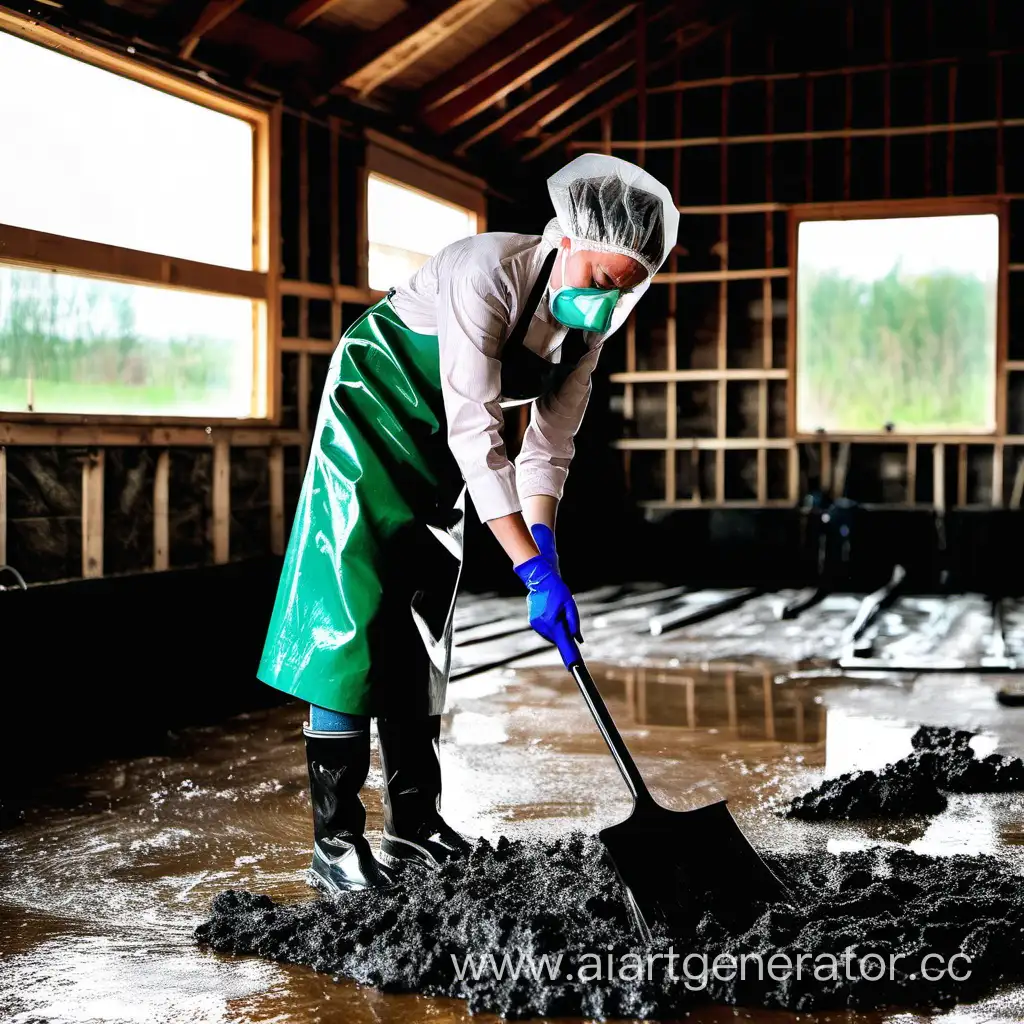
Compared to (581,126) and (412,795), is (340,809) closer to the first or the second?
(412,795)

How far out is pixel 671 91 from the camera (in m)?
9.61

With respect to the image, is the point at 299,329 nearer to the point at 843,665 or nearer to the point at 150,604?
the point at 150,604

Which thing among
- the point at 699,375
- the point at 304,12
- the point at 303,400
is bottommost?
the point at 303,400

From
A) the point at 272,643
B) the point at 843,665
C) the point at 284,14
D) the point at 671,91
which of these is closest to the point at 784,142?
the point at 671,91

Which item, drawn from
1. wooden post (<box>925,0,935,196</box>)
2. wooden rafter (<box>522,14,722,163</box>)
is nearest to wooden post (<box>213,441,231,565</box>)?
wooden rafter (<box>522,14,722,163</box>)

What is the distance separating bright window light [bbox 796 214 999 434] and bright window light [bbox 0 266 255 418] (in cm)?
484

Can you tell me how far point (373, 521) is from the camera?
7.97ft

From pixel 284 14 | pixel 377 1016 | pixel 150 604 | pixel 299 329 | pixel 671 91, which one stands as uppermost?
pixel 671 91

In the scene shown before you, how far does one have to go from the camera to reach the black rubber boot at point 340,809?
2479mm

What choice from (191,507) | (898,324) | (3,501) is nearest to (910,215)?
(898,324)

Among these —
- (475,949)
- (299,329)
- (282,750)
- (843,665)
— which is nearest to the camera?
(475,949)

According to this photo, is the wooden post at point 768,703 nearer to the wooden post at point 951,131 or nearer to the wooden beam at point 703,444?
the wooden beam at point 703,444

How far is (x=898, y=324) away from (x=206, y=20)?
5.68 metres

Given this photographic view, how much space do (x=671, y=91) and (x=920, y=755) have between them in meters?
7.26
